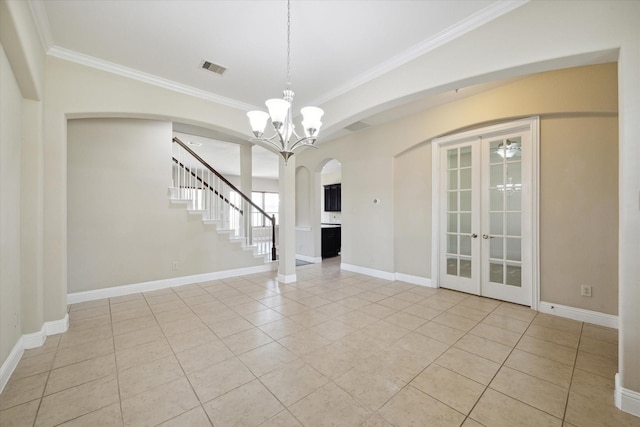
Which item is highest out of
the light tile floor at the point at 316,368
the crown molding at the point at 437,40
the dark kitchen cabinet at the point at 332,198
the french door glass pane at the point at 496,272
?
the crown molding at the point at 437,40

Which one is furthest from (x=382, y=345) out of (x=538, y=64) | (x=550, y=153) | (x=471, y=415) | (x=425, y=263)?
(x=550, y=153)

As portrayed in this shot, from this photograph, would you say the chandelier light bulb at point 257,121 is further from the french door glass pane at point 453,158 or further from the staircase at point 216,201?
the french door glass pane at point 453,158

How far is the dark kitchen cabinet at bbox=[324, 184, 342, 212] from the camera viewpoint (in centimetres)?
890

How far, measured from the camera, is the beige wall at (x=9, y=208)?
202 centimetres

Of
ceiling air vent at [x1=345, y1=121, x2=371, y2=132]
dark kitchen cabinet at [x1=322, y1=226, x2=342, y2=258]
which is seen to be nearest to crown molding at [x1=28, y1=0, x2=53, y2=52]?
ceiling air vent at [x1=345, y1=121, x2=371, y2=132]

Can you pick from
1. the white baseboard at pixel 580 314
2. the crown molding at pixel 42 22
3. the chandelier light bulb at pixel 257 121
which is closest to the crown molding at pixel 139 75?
the crown molding at pixel 42 22

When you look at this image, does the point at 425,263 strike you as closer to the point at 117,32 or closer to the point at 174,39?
the point at 174,39

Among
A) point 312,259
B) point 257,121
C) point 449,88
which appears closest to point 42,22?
point 257,121

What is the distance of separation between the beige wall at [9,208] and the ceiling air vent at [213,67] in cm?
167

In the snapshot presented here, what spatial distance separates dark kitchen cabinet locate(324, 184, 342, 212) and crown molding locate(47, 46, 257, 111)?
503 cm

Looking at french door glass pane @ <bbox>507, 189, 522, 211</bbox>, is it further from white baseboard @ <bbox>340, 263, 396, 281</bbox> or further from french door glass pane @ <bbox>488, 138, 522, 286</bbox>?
white baseboard @ <bbox>340, 263, 396, 281</bbox>

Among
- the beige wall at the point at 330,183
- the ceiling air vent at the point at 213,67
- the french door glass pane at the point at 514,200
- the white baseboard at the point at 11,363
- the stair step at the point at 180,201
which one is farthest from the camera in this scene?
the beige wall at the point at 330,183

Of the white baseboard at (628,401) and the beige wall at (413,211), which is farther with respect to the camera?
the beige wall at (413,211)

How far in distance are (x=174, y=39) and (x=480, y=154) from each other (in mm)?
4319
